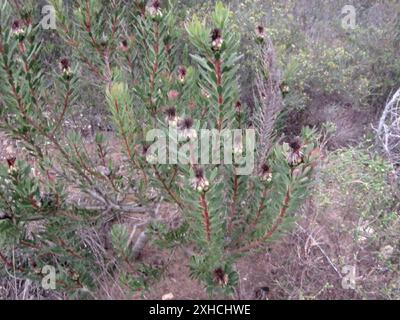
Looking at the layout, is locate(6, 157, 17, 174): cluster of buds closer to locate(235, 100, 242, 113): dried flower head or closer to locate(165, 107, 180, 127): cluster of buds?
locate(165, 107, 180, 127): cluster of buds

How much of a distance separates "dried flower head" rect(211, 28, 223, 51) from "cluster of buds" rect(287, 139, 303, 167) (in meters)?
0.39

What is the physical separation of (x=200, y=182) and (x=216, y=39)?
0.45 metres

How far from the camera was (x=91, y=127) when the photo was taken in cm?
354

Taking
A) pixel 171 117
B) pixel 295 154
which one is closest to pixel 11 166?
pixel 171 117

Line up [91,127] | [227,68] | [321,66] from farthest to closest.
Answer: [321,66]
[91,127]
[227,68]

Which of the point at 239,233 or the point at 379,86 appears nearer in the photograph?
the point at 239,233

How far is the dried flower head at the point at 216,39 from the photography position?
1.29 meters

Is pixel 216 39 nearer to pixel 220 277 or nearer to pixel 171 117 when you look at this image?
pixel 171 117

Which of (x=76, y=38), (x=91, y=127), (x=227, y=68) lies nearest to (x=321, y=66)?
(x=91, y=127)

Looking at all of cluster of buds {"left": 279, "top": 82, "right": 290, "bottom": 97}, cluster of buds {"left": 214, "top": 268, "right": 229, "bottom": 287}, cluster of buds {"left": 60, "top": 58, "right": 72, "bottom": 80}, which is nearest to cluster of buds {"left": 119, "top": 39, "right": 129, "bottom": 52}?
cluster of buds {"left": 60, "top": 58, "right": 72, "bottom": 80}

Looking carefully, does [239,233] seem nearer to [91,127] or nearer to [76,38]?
[76,38]

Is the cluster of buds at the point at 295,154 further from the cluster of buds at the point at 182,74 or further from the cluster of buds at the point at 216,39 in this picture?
the cluster of buds at the point at 182,74
